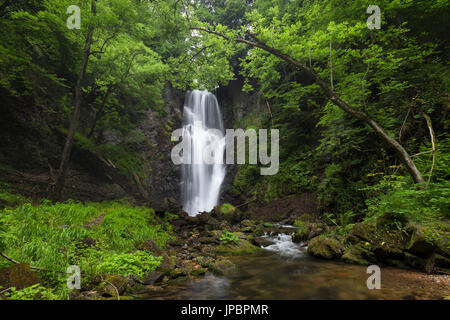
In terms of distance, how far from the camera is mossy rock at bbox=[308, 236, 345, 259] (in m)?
5.23

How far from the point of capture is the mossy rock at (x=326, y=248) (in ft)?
17.2

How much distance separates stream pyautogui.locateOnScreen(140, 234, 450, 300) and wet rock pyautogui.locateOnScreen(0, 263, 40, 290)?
1562mm

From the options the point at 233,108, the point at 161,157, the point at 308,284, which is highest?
the point at 233,108

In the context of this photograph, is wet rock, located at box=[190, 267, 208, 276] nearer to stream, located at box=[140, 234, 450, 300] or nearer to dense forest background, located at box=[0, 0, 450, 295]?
stream, located at box=[140, 234, 450, 300]

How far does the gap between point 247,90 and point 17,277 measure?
32.7 ft

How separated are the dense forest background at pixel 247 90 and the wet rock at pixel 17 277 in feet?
1.61

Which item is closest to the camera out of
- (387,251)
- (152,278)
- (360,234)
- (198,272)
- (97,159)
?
(152,278)

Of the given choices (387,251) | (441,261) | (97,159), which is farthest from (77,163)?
(441,261)

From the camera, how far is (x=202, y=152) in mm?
20953

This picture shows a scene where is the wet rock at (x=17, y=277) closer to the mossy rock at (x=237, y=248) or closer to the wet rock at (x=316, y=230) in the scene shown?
the mossy rock at (x=237, y=248)

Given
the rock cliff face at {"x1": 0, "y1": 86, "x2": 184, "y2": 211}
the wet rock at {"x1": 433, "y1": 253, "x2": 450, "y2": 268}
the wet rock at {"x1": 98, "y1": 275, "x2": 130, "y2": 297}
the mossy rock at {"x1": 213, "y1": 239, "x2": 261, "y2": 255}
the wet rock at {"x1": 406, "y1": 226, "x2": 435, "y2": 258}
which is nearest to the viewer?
the wet rock at {"x1": 98, "y1": 275, "x2": 130, "y2": 297}

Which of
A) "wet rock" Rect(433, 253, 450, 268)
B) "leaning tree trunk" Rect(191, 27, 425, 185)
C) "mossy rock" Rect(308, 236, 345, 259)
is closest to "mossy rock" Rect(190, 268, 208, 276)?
"mossy rock" Rect(308, 236, 345, 259)

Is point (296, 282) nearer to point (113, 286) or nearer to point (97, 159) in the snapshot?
point (113, 286)

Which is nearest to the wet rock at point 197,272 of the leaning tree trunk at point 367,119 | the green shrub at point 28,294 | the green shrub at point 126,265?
the green shrub at point 126,265
